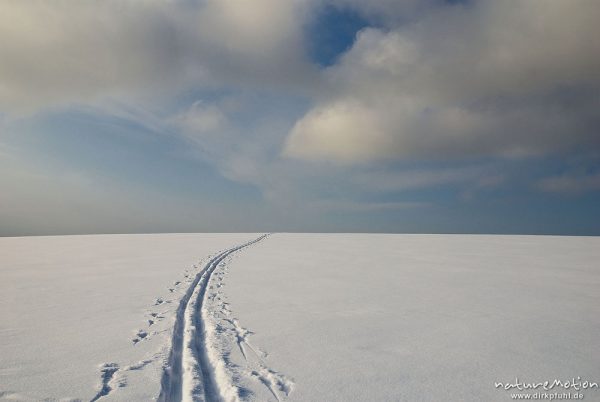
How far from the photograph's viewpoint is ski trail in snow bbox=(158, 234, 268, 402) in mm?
3582

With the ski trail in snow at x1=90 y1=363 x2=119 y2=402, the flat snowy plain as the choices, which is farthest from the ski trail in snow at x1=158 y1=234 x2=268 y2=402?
the ski trail in snow at x1=90 y1=363 x2=119 y2=402

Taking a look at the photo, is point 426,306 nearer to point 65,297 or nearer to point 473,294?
point 473,294

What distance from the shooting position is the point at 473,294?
27.6 ft

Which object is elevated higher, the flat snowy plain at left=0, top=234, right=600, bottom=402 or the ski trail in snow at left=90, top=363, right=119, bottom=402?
the flat snowy plain at left=0, top=234, right=600, bottom=402

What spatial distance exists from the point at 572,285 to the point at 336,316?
7837mm

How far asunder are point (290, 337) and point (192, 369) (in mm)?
1699

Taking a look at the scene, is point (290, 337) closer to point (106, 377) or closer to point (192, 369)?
point (192, 369)

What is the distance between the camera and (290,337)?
5.35 meters

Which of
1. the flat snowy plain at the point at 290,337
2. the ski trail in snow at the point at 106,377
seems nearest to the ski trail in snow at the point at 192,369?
the flat snowy plain at the point at 290,337

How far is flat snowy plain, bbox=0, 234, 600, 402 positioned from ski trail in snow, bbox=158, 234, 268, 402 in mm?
22

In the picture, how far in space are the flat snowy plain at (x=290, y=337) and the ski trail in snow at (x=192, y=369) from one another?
0.02 metres

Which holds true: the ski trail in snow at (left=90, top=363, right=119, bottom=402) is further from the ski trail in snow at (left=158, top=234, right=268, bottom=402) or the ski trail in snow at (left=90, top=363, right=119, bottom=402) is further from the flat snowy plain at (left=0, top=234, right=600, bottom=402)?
the ski trail in snow at (left=158, top=234, right=268, bottom=402)

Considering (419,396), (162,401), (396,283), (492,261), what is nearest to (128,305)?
(162,401)

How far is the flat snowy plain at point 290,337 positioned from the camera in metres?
3.79
